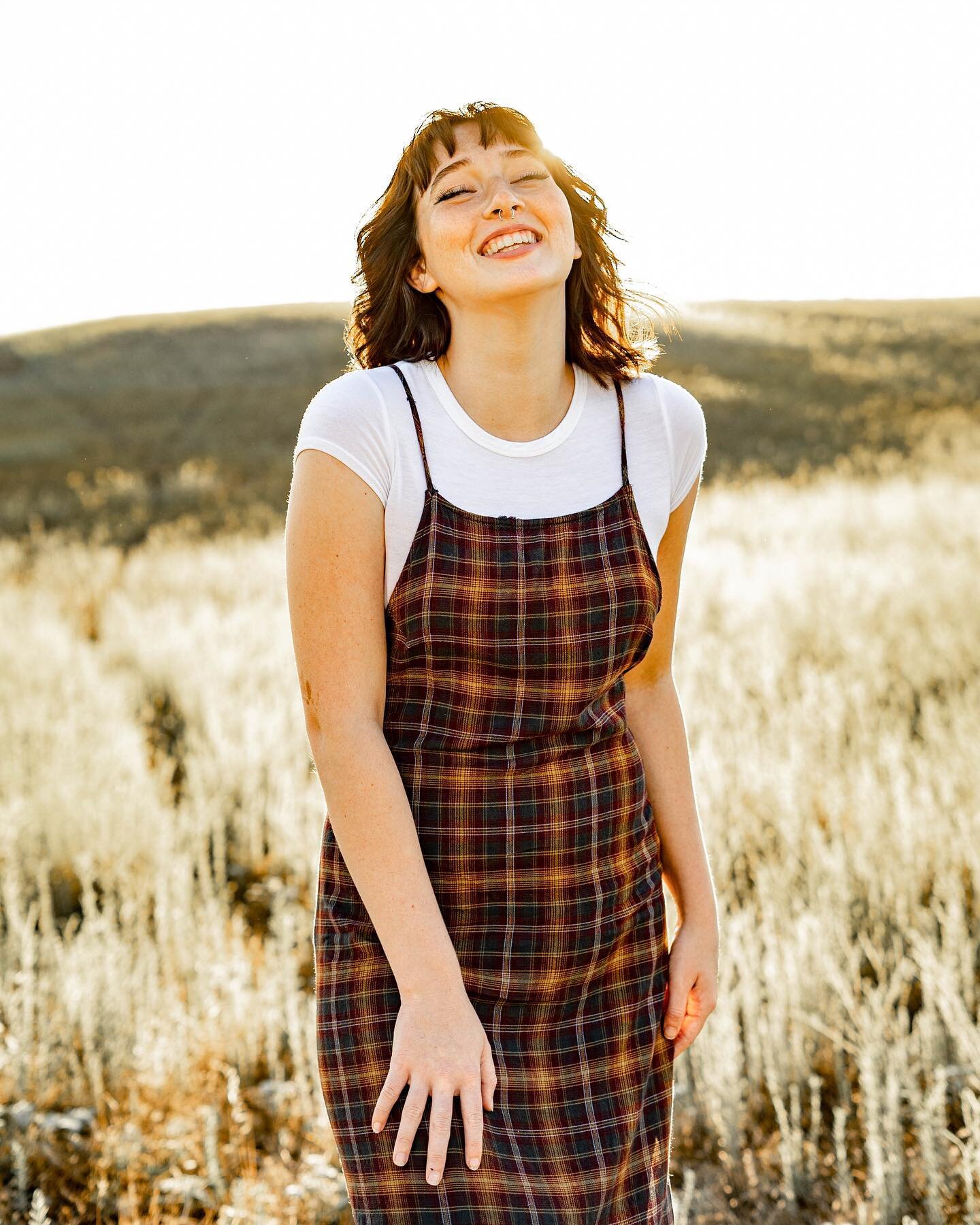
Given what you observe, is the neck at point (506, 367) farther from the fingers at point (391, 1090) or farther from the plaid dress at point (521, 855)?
the fingers at point (391, 1090)

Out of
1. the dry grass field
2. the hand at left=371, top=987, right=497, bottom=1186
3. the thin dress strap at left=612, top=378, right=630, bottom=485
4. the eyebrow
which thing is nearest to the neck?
the thin dress strap at left=612, top=378, right=630, bottom=485

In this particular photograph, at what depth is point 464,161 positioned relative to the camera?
1660 mm

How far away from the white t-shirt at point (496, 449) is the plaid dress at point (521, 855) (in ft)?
0.08

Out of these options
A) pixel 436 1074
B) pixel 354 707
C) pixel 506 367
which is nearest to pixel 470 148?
pixel 506 367

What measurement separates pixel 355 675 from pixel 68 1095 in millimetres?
2127

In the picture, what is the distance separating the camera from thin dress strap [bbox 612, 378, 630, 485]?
1.63 meters

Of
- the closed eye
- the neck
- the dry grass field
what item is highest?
Result: the closed eye

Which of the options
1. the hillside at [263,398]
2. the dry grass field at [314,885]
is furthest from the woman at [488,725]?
the hillside at [263,398]

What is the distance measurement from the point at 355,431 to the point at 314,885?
3112mm

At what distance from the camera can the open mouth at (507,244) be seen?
1.58 meters

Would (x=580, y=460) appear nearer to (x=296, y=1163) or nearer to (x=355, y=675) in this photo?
(x=355, y=675)

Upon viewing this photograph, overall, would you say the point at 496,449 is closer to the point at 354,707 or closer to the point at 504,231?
the point at 504,231

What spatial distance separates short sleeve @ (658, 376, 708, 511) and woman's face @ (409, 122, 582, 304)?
0.79 feet

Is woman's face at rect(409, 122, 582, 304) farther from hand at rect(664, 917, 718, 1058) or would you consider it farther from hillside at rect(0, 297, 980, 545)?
hillside at rect(0, 297, 980, 545)
